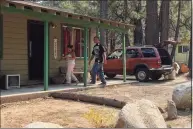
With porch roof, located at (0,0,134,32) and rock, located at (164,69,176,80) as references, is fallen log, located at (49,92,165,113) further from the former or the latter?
rock, located at (164,69,176,80)

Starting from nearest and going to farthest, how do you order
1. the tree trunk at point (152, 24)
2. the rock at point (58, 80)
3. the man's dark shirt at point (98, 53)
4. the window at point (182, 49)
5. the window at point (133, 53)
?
1. the man's dark shirt at point (98, 53)
2. the rock at point (58, 80)
3. the window at point (133, 53)
4. the tree trunk at point (152, 24)
5. the window at point (182, 49)

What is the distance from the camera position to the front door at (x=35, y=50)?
46.7ft

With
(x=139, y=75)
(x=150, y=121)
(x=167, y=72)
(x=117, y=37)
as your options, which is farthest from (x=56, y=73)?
(x=117, y=37)

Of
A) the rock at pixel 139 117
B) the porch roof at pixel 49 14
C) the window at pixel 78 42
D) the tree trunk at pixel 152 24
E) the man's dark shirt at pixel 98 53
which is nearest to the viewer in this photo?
the rock at pixel 139 117

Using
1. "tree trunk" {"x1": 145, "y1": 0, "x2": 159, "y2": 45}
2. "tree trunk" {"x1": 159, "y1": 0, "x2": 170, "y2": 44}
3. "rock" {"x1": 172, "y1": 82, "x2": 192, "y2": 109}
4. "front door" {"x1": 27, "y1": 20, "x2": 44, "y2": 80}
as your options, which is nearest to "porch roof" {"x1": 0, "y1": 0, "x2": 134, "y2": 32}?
"front door" {"x1": 27, "y1": 20, "x2": 44, "y2": 80}

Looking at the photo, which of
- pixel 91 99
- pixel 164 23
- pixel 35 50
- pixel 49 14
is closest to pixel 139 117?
pixel 91 99

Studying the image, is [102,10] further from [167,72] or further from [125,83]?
[125,83]

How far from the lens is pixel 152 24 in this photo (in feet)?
83.5

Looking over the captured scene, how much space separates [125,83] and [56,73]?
122 inches

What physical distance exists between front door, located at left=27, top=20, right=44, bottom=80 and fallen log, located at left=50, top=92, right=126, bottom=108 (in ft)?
9.23

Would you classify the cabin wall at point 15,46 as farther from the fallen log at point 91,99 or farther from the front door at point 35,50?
the fallen log at point 91,99

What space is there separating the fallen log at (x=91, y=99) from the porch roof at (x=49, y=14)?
7.93 ft

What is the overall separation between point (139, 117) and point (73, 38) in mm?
9329

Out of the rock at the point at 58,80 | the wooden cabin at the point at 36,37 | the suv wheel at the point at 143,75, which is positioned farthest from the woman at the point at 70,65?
the suv wheel at the point at 143,75
